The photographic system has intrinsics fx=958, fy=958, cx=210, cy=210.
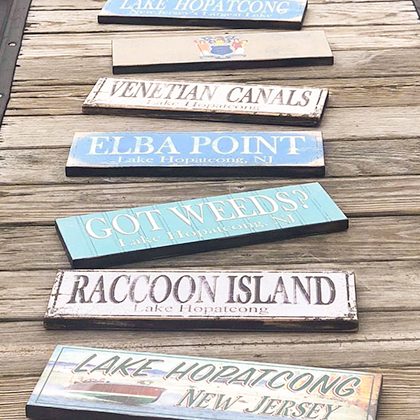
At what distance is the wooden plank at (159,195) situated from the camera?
2279 millimetres

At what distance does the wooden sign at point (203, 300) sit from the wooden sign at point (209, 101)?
79 centimetres

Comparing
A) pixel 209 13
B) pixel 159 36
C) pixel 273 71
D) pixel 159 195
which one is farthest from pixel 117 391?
pixel 209 13

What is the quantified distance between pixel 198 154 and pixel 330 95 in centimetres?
58

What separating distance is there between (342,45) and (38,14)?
1137 mm

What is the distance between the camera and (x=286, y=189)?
2.28m

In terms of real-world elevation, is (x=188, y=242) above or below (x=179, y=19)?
above

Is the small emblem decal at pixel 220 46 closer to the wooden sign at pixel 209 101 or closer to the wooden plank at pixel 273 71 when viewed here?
the wooden plank at pixel 273 71

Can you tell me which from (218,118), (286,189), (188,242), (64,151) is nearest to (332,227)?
(286,189)

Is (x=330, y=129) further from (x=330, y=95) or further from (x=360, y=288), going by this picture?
(x=360, y=288)

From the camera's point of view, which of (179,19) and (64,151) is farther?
(179,19)

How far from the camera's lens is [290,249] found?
212cm

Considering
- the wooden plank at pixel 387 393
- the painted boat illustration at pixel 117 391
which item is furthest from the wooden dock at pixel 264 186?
the painted boat illustration at pixel 117 391

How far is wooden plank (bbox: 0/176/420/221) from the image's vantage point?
7.48ft

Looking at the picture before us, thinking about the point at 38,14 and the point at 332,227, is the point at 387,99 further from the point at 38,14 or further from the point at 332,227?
the point at 38,14
